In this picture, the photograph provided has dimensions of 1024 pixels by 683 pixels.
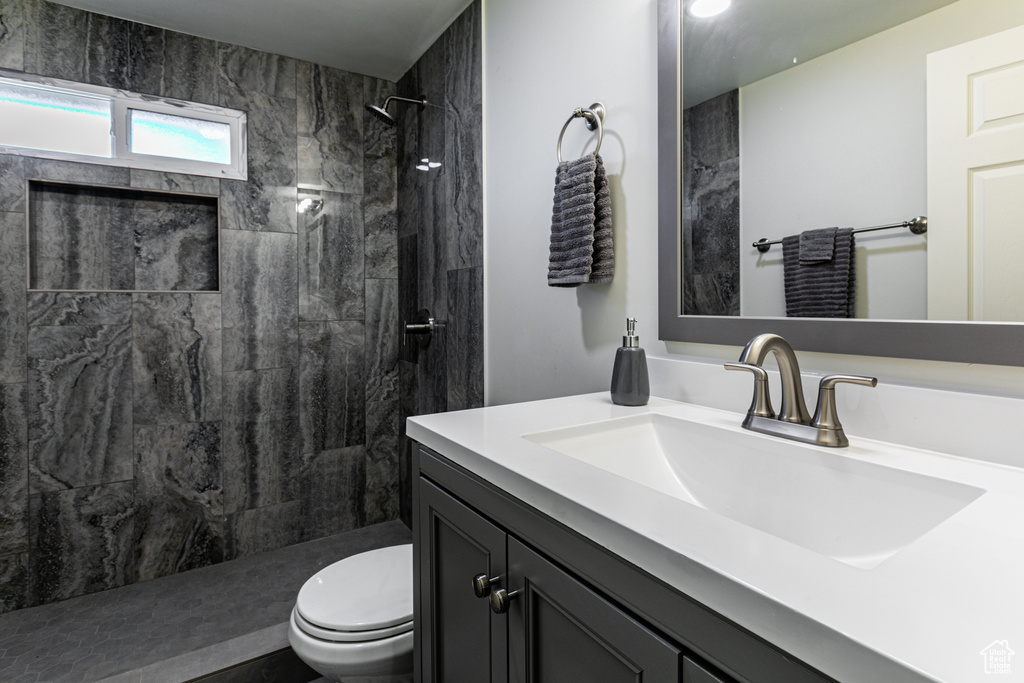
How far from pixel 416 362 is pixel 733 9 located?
1.85 meters

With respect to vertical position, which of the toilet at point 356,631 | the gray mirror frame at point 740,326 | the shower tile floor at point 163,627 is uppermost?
the gray mirror frame at point 740,326

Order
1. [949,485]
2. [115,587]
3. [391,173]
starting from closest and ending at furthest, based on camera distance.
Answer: [949,485]
[115,587]
[391,173]

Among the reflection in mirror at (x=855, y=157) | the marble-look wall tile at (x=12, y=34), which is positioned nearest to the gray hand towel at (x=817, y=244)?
the reflection in mirror at (x=855, y=157)

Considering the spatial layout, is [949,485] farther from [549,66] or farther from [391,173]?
[391,173]

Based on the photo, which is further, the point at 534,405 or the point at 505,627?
the point at 534,405

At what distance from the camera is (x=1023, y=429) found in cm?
64

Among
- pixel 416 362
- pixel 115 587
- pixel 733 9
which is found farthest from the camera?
pixel 416 362

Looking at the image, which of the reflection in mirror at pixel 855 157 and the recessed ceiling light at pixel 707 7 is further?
the recessed ceiling light at pixel 707 7

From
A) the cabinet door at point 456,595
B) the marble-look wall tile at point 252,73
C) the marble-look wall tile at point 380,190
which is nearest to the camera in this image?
the cabinet door at point 456,595

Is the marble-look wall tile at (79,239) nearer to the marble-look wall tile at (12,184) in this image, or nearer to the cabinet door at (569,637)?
the marble-look wall tile at (12,184)

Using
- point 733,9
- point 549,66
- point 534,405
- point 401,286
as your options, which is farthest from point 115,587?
point 733,9

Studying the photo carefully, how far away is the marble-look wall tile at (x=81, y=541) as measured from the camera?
75.7 inches

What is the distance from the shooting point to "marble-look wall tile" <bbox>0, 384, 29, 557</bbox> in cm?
187

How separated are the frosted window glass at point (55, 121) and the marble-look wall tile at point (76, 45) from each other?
8 centimetres
